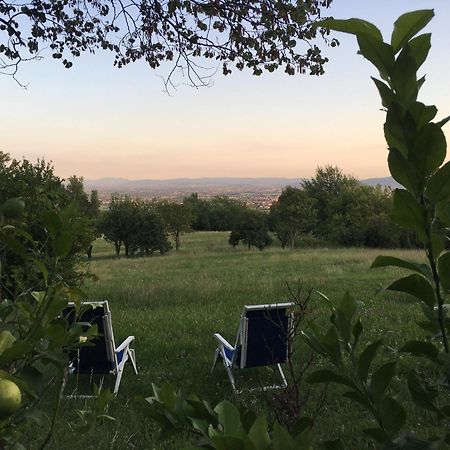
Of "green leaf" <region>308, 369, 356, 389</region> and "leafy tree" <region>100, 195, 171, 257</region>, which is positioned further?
"leafy tree" <region>100, 195, 171, 257</region>

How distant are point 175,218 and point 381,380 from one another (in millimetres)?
49908

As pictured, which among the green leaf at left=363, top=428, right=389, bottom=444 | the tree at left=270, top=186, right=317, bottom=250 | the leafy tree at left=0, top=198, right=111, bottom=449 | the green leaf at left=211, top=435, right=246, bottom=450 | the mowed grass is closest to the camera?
the green leaf at left=211, top=435, right=246, bottom=450

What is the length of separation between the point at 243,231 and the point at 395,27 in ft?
147

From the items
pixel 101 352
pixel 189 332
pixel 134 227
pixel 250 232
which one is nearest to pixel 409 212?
pixel 101 352

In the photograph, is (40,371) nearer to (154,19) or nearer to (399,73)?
(399,73)

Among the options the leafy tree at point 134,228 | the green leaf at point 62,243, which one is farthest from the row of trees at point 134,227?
the green leaf at point 62,243

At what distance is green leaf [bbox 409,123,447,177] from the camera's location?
673 mm

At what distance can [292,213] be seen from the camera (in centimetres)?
4681

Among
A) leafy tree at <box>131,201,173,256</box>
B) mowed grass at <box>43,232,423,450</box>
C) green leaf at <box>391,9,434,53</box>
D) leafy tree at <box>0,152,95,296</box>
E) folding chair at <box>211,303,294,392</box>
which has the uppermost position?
green leaf at <box>391,9,434,53</box>

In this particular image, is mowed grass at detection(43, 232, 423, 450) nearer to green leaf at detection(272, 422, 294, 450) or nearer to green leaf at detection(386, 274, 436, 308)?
green leaf at detection(386, 274, 436, 308)

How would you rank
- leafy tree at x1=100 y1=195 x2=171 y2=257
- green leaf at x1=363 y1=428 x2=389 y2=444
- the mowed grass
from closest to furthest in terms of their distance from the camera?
green leaf at x1=363 y1=428 x2=389 y2=444, the mowed grass, leafy tree at x1=100 y1=195 x2=171 y2=257

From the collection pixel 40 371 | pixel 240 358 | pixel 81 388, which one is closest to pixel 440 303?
pixel 40 371

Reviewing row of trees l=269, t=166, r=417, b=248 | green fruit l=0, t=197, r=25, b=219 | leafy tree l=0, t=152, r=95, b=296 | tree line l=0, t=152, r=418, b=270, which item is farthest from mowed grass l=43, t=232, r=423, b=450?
row of trees l=269, t=166, r=417, b=248

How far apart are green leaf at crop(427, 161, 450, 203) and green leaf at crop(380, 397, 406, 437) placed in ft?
1.14
